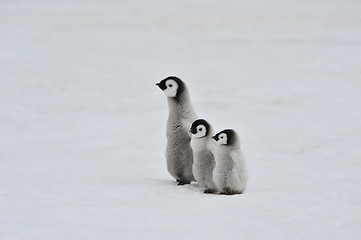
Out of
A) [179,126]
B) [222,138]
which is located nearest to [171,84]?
[179,126]

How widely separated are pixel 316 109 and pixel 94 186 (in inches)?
175

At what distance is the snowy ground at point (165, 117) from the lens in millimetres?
3986

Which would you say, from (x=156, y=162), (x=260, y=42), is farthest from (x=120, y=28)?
(x=156, y=162)

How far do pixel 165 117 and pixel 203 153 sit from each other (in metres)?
3.98

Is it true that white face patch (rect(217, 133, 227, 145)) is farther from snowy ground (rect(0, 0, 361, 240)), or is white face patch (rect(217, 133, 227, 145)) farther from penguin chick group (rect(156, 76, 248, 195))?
snowy ground (rect(0, 0, 361, 240))

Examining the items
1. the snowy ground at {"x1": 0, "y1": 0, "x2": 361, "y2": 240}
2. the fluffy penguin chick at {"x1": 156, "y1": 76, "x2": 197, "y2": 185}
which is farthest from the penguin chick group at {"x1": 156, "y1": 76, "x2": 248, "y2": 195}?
the snowy ground at {"x1": 0, "y1": 0, "x2": 361, "y2": 240}

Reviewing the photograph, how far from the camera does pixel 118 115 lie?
8.66 meters

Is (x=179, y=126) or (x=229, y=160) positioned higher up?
(x=179, y=126)

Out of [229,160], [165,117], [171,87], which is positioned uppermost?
[165,117]

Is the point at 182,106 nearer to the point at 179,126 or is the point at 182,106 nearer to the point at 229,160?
Result: the point at 179,126

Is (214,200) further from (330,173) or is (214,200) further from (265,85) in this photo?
(265,85)

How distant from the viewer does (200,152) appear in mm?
4625

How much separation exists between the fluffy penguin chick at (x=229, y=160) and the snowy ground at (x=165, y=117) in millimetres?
131

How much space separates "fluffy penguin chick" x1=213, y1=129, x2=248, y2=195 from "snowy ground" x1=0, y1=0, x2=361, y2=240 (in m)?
0.13
